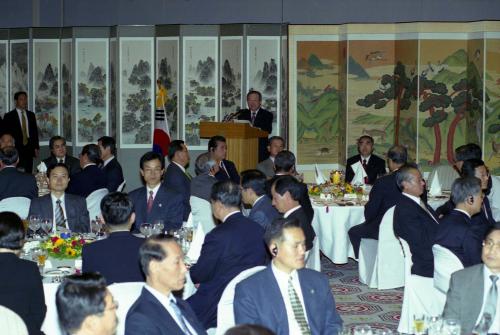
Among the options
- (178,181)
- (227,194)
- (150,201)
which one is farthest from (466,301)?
(178,181)

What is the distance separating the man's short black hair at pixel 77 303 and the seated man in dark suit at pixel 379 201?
5.58m

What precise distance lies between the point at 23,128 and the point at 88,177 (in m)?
4.95

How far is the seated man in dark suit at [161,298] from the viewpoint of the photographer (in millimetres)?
4137

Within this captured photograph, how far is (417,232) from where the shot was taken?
7.16 meters

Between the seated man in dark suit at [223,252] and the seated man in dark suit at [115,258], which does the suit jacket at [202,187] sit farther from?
the seated man in dark suit at [115,258]

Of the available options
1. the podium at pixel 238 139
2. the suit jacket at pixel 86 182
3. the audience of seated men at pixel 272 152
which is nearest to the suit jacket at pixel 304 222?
the suit jacket at pixel 86 182

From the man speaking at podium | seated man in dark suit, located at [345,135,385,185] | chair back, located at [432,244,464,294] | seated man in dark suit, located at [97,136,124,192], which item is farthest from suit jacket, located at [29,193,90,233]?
the man speaking at podium

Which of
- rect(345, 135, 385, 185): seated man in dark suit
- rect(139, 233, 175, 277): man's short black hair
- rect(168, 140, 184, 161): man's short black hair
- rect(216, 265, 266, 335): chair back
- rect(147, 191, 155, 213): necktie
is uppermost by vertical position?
rect(168, 140, 184, 161): man's short black hair

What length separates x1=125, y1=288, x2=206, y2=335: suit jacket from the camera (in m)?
4.10

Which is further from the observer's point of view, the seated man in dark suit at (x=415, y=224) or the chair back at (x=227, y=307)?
the seated man in dark suit at (x=415, y=224)

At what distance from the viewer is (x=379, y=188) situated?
897 cm

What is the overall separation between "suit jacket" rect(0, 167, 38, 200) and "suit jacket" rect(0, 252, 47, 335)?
385 centimetres

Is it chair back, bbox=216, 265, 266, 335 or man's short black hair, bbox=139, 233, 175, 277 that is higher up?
man's short black hair, bbox=139, 233, 175, 277

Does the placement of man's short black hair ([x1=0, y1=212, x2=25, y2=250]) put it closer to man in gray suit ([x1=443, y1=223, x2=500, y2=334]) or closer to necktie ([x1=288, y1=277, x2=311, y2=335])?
necktie ([x1=288, y1=277, x2=311, y2=335])
